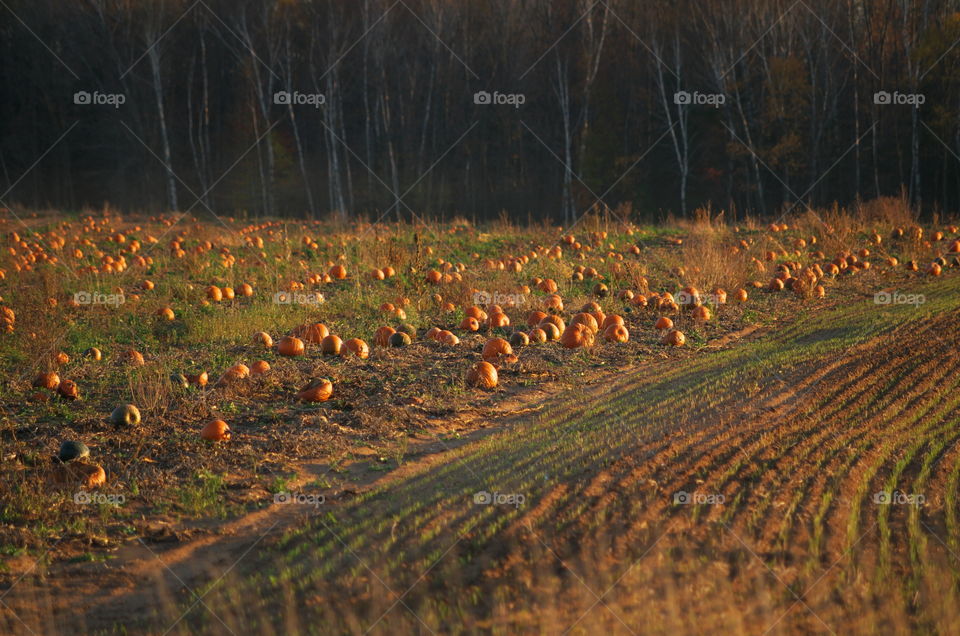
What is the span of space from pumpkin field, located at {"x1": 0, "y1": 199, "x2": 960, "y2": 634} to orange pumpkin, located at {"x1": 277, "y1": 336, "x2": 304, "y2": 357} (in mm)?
23

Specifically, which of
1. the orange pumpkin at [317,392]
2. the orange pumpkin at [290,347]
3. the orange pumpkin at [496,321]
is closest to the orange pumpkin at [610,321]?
the orange pumpkin at [496,321]

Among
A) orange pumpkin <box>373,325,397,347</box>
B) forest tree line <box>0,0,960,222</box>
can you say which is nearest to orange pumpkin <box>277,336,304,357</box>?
orange pumpkin <box>373,325,397,347</box>

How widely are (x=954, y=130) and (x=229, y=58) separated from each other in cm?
3400

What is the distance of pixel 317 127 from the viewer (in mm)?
41781

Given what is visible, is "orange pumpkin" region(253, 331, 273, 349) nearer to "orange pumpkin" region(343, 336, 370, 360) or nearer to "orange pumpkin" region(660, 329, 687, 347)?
"orange pumpkin" region(343, 336, 370, 360)

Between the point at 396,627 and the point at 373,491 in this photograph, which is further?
the point at 373,491

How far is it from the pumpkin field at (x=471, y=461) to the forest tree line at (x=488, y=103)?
19647mm

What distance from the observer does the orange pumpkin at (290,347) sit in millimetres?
7426

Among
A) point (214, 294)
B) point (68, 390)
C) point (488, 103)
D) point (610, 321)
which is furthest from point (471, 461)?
point (488, 103)

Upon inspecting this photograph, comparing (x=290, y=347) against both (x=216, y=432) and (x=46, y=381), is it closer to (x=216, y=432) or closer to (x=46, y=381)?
(x=46, y=381)

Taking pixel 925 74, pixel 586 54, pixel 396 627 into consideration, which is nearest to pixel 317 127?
pixel 586 54

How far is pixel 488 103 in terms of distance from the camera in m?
37.8

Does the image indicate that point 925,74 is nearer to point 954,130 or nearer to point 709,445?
point 954,130

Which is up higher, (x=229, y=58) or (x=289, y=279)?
(x=229, y=58)
